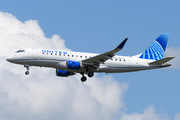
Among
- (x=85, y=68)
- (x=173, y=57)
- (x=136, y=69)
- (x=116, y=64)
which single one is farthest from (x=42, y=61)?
(x=173, y=57)

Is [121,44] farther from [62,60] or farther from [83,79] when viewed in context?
[83,79]

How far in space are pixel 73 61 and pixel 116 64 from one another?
23.9 feet

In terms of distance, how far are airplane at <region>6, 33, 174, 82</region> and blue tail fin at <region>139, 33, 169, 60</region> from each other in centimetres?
119

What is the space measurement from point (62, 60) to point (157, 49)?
20049 millimetres

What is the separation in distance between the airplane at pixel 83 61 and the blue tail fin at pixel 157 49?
1.19 m

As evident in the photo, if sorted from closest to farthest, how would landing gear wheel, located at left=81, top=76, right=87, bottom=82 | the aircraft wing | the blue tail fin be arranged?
the aircraft wing
landing gear wheel, located at left=81, top=76, right=87, bottom=82
the blue tail fin

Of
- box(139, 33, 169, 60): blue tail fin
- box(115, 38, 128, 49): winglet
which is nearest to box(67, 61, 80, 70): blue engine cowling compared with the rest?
box(115, 38, 128, 49): winglet

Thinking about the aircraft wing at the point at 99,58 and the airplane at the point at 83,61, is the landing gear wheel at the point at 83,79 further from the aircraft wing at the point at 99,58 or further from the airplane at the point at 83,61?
the aircraft wing at the point at 99,58

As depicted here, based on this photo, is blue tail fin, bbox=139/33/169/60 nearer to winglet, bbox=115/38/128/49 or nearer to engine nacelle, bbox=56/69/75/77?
winglet, bbox=115/38/128/49

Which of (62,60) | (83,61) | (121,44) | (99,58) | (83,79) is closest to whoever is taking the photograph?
(121,44)

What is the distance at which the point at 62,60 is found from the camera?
50656mm

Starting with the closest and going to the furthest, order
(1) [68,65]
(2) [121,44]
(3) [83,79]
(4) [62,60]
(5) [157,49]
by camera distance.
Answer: (2) [121,44]
(1) [68,65]
(4) [62,60]
(3) [83,79]
(5) [157,49]

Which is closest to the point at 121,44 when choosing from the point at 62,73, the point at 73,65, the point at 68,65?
the point at 73,65

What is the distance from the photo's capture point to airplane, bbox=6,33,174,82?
5006cm
